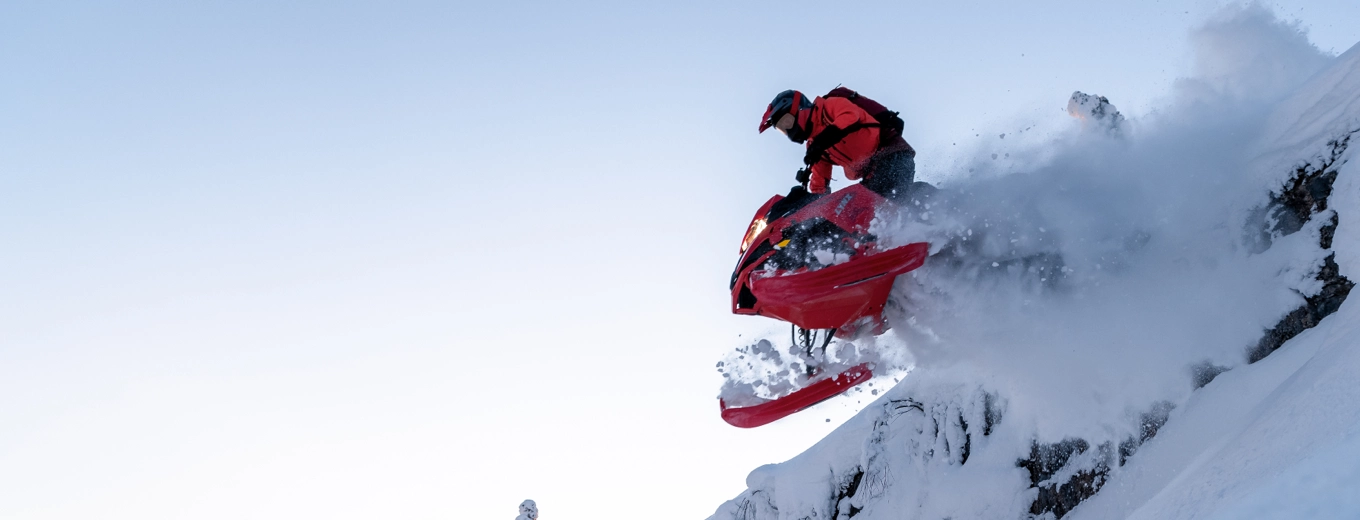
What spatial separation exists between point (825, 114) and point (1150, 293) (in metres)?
1.93

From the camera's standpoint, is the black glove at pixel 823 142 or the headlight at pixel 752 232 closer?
the black glove at pixel 823 142

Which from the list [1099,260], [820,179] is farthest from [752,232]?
[1099,260]

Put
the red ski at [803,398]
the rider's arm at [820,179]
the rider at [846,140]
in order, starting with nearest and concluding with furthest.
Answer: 1. the rider at [846,140]
2. the red ski at [803,398]
3. the rider's arm at [820,179]

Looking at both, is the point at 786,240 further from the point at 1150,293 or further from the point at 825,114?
the point at 1150,293

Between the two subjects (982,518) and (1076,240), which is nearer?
(1076,240)

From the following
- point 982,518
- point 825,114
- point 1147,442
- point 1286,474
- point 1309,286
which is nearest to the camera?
point 1286,474

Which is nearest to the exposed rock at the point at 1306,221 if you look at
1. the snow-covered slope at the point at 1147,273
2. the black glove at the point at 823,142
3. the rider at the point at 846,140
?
the snow-covered slope at the point at 1147,273

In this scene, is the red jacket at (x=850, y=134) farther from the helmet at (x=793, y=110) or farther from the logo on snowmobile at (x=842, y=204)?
the logo on snowmobile at (x=842, y=204)

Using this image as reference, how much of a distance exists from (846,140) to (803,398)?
4.76ft

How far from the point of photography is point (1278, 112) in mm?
4613

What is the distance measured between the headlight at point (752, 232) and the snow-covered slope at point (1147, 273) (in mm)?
735

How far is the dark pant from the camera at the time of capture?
4781 mm

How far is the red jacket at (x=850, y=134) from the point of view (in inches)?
188

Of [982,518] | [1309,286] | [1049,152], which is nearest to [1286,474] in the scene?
[1309,286]
